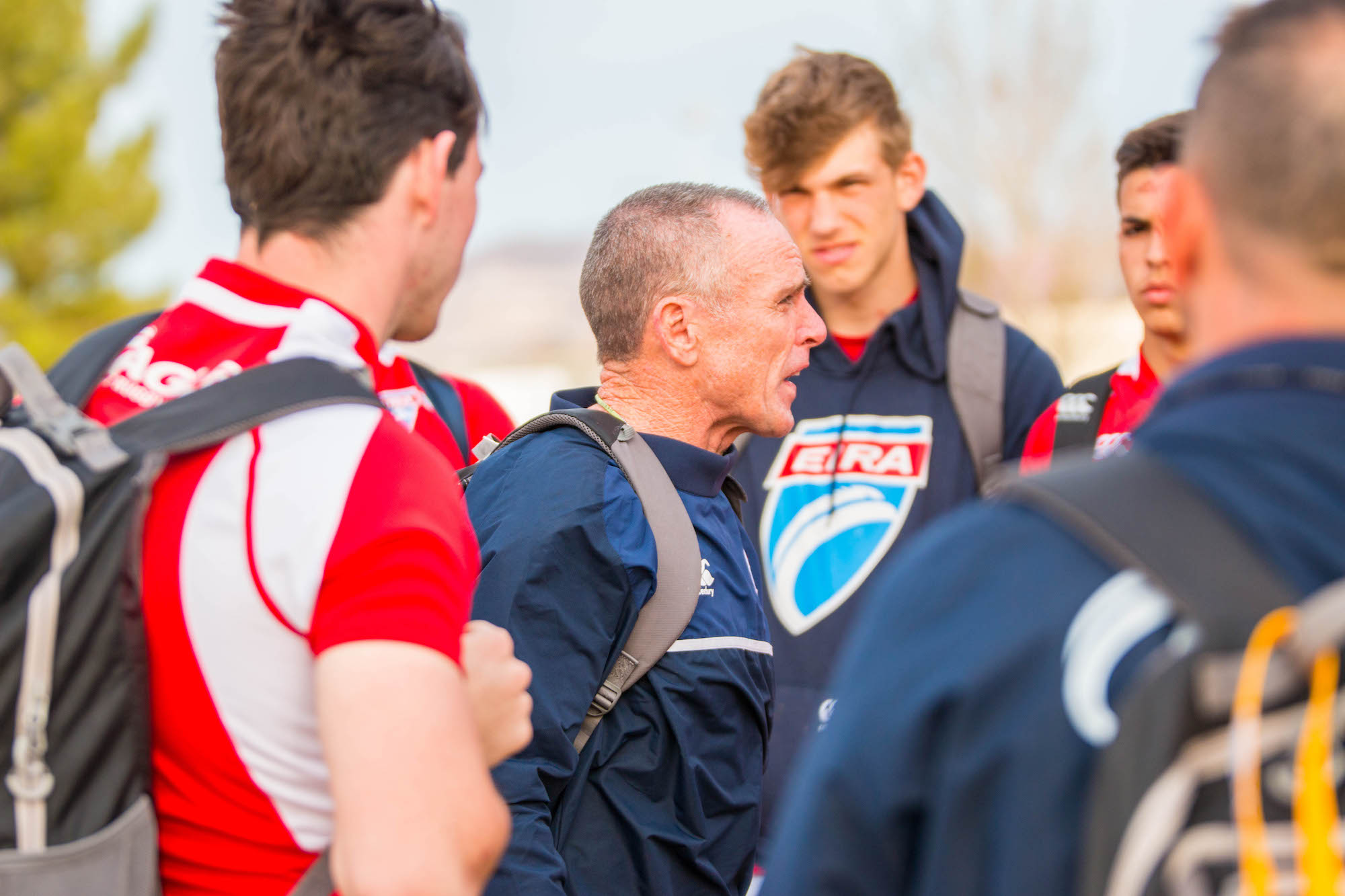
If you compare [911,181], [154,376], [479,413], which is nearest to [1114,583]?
[154,376]

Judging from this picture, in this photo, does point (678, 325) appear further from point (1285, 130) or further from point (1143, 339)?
point (1285, 130)

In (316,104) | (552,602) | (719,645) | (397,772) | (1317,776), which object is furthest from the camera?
(719,645)

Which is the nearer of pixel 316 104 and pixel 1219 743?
pixel 1219 743

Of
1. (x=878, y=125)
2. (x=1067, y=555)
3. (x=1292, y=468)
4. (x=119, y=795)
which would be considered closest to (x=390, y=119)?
(x=119, y=795)

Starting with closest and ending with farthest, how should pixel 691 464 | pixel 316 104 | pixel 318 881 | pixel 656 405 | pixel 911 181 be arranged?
pixel 318 881 < pixel 316 104 < pixel 691 464 < pixel 656 405 < pixel 911 181

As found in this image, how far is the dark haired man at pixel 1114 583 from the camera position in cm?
101

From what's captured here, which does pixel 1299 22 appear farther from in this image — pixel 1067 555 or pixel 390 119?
pixel 390 119

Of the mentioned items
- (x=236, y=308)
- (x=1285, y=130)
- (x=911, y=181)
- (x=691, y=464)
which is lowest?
(x=691, y=464)

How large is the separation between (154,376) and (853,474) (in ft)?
7.76

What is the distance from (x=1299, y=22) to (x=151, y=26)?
25626 millimetres

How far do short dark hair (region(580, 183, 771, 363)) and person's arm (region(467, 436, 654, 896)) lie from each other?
19.2 inches

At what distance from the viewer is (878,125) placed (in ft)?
12.9

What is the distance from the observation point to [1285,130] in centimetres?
107

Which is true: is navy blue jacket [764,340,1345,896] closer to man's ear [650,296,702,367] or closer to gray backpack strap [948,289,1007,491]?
man's ear [650,296,702,367]
